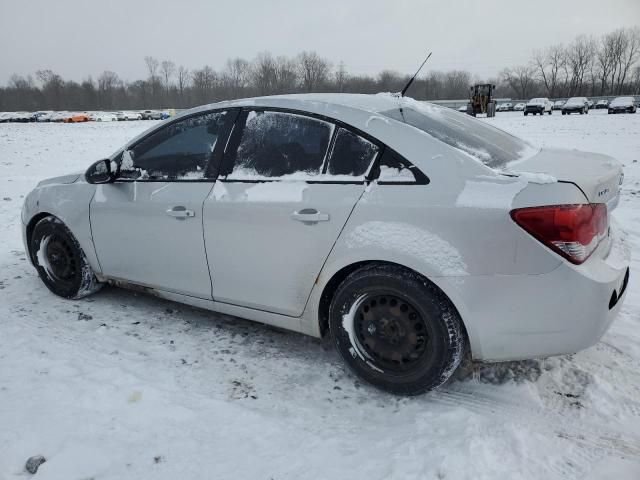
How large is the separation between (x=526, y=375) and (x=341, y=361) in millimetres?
1101

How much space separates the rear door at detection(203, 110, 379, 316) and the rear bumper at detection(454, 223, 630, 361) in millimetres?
821

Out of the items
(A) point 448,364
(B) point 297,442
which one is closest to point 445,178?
(A) point 448,364

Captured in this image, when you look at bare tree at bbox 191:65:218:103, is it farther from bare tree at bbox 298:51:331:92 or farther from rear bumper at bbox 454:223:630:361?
rear bumper at bbox 454:223:630:361

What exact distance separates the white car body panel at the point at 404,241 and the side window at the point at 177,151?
10 centimetres

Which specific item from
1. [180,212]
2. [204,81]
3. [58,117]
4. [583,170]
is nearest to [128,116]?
[58,117]

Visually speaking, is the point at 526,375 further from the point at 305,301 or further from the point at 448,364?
the point at 305,301

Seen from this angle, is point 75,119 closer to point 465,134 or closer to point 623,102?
point 623,102

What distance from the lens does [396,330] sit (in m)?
2.51

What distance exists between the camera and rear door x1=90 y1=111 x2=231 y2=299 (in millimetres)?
3098

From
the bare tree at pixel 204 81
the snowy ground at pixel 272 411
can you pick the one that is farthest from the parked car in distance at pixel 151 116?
the snowy ground at pixel 272 411

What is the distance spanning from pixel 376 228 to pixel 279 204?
615 millimetres

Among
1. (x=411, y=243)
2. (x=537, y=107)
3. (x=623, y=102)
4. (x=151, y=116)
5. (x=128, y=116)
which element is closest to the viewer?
(x=411, y=243)

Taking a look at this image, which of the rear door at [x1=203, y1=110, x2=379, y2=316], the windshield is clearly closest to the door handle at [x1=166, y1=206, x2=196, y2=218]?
the rear door at [x1=203, y1=110, x2=379, y2=316]

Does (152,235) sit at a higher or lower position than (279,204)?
lower
